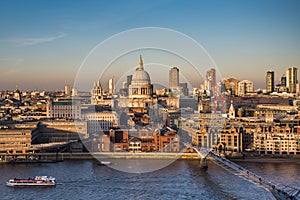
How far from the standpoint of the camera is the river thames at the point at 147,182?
21.1ft

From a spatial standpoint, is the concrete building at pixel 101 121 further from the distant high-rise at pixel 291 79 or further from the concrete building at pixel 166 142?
the distant high-rise at pixel 291 79

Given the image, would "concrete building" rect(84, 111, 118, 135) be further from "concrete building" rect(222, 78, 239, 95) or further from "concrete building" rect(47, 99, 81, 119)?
"concrete building" rect(222, 78, 239, 95)

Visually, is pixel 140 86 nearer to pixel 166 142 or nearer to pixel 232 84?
pixel 166 142

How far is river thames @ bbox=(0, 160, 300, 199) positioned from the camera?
642 cm

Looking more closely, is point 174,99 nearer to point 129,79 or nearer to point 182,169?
point 129,79

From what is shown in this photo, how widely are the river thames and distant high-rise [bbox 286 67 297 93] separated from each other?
19168 mm

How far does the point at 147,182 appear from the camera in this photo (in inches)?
281

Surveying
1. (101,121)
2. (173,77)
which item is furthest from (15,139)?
(101,121)

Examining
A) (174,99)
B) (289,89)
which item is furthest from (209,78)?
(289,89)

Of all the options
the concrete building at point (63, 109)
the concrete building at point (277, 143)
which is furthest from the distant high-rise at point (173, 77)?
the concrete building at point (63, 109)

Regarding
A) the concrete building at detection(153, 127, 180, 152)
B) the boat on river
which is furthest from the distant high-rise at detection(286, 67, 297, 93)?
the boat on river

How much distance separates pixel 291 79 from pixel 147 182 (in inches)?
861

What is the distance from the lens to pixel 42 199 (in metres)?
6.39

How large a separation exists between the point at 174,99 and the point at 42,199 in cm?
1044
